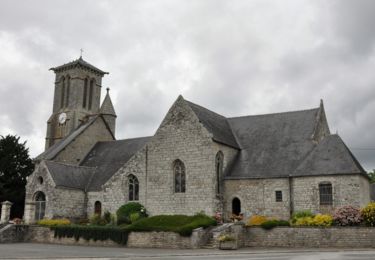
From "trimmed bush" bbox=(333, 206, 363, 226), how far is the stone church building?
15.4 feet

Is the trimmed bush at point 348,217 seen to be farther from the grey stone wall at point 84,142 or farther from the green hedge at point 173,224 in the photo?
the grey stone wall at point 84,142

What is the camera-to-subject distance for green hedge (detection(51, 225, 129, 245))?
26.0 meters

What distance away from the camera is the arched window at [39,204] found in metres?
36.9

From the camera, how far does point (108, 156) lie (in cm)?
4294

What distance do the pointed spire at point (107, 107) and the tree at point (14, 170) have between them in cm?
903

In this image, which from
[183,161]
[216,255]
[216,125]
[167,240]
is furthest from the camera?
[216,125]

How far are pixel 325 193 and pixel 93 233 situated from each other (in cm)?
1481

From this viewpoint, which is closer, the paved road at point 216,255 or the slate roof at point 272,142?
the paved road at point 216,255

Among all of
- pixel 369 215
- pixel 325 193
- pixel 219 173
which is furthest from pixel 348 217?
pixel 219 173

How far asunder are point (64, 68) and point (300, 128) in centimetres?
3269

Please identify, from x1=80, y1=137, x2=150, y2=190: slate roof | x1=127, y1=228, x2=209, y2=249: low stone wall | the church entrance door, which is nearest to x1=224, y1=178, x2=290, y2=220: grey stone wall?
the church entrance door

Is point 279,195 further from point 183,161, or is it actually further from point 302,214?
point 183,161

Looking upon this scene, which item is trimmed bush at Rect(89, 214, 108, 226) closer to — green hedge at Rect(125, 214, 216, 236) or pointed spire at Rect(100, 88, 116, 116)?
green hedge at Rect(125, 214, 216, 236)

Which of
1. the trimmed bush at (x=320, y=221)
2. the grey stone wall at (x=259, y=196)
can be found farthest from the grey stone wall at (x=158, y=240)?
the grey stone wall at (x=259, y=196)
